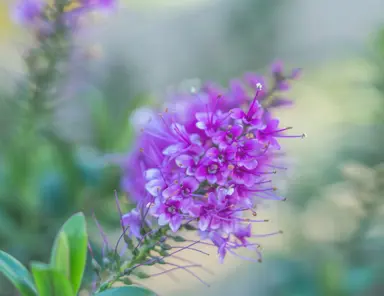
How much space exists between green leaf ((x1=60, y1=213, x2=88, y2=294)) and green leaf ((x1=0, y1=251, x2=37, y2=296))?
0.20ft

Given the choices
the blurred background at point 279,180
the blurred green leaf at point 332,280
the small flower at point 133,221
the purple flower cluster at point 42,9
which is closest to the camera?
the small flower at point 133,221

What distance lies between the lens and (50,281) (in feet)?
2.26

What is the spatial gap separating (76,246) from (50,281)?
101 mm

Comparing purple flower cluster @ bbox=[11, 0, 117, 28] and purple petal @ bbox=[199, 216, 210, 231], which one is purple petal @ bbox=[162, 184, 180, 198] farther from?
purple flower cluster @ bbox=[11, 0, 117, 28]

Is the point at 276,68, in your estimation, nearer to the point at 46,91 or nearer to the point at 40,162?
the point at 46,91

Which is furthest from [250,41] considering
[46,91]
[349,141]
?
[46,91]

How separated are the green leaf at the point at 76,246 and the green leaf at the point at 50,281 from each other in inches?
2.8

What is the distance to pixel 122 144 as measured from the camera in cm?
141

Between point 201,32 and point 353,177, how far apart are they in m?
2.11

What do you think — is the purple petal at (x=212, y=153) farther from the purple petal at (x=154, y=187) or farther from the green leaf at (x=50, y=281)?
the green leaf at (x=50, y=281)

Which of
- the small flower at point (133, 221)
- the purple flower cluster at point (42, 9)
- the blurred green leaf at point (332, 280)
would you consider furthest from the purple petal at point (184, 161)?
the blurred green leaf at point (332, 280)

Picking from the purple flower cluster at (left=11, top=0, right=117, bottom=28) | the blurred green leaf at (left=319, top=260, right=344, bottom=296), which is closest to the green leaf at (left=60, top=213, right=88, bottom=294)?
the purple flower cluster at (left=11, top=0, right=117, bottom=28)

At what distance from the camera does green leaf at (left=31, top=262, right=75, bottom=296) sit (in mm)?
665

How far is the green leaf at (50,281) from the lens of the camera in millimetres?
665
